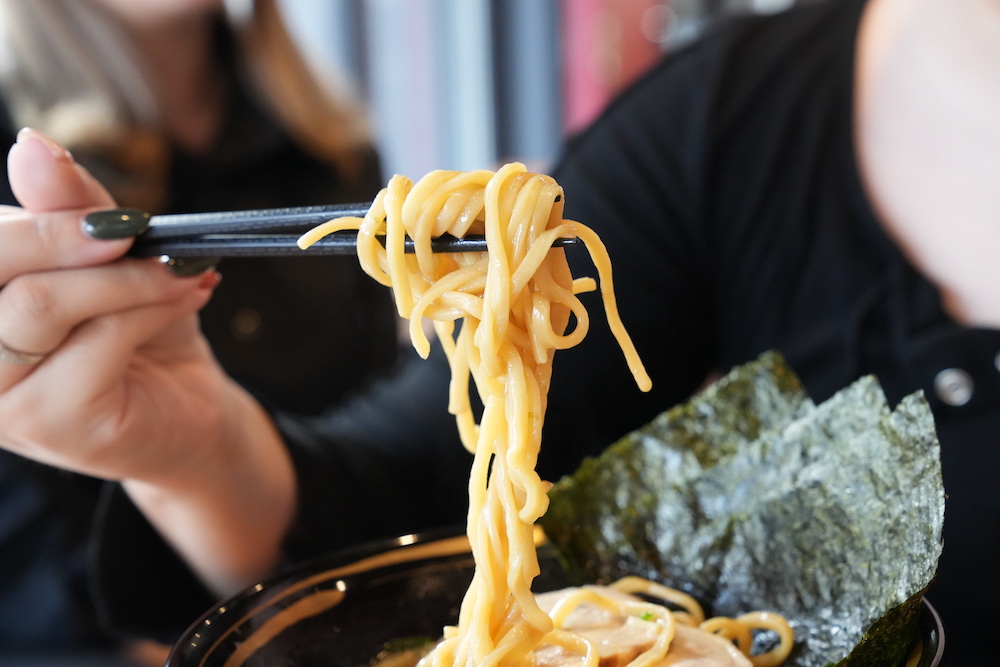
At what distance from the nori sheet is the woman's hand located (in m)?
0.40

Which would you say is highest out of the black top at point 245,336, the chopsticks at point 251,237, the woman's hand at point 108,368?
the chopsticks at point 251,237

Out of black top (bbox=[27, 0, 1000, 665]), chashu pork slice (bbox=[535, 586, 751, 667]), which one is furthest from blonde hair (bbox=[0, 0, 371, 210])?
chashu pork slice (bbox=[535, 586, 751, 667])

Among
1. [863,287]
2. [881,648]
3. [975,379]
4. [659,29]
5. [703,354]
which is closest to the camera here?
[881,648]

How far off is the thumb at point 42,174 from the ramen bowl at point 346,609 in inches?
14.7

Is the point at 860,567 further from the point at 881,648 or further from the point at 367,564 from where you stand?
the point at 367,564

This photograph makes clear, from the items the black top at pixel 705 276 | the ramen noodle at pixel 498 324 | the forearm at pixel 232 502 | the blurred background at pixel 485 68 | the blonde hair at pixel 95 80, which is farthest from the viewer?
the blurred background at pixel 485 68

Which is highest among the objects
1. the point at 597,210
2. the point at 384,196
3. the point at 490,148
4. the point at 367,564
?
the point at 384,196

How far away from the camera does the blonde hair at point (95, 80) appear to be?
1.74 metres

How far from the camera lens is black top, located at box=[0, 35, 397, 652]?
1.61 m

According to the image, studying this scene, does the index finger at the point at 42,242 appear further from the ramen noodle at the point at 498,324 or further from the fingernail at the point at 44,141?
the ramen noodle at the point at 498,324

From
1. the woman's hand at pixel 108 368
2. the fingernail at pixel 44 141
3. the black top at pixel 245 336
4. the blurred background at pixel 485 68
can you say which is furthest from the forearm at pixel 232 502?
the blurred background at pixel 485 68

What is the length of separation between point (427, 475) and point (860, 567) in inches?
27.7

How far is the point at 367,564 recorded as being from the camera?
2.62ft

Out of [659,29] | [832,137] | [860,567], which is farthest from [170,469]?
[659,29]
